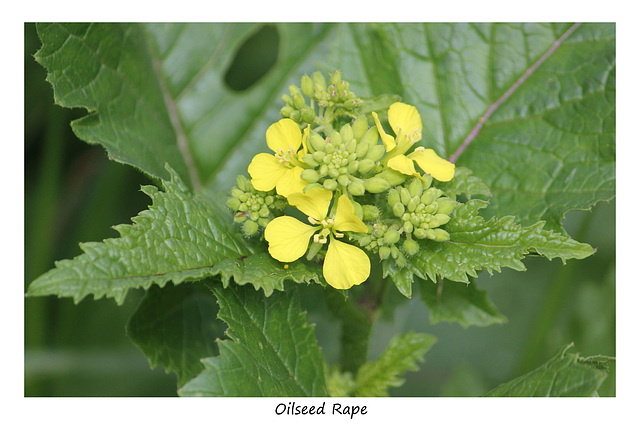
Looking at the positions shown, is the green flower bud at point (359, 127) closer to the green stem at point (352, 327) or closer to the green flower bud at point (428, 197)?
the green flower bud at point (428, 197)

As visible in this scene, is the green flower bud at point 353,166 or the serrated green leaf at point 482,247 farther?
the green flower bud at point 353,166

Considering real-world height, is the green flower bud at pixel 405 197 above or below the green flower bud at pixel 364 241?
above

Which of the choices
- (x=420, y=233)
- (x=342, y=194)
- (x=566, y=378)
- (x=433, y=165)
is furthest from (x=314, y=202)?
(x=566, y=378)

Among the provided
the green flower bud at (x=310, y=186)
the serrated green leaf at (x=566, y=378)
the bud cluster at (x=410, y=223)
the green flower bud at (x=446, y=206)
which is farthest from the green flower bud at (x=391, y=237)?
the serrated green leaf at (x=566, y=378)

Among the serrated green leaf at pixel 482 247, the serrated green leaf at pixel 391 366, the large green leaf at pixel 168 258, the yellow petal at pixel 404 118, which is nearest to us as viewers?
the large green leaf at pixel 168 258

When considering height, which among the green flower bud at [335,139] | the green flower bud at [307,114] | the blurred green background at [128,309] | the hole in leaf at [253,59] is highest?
the hole in leaf at [253,59]

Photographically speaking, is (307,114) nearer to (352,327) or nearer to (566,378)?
(352,327)

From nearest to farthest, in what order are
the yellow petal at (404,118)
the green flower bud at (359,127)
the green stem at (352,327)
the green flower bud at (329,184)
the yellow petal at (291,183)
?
the green flower bud at (329,184)
the yellow petal at (291,183)
the green flower bud at (359,127)
the yellow petal at (404,118)
the green stem at (352,327)
